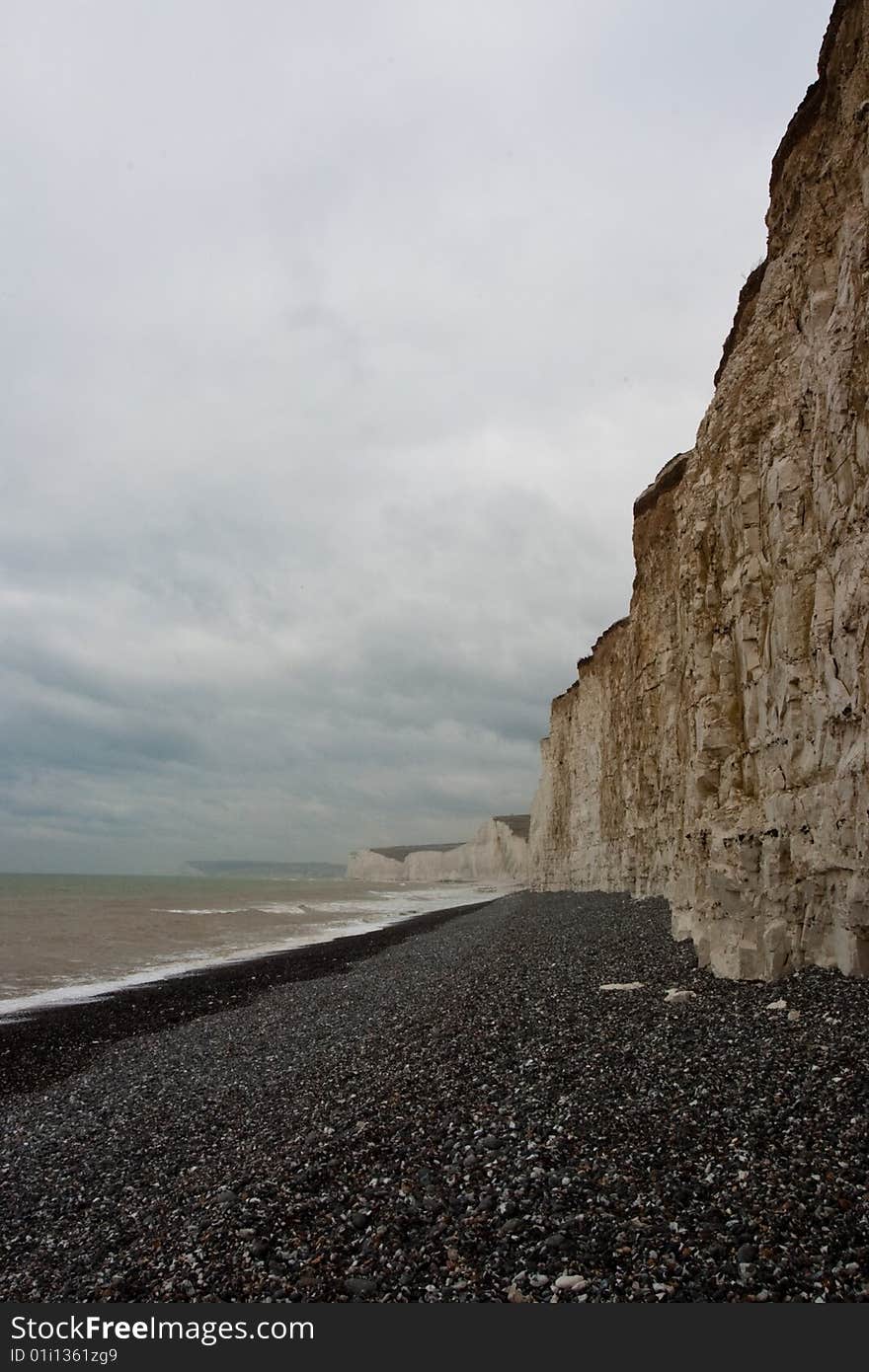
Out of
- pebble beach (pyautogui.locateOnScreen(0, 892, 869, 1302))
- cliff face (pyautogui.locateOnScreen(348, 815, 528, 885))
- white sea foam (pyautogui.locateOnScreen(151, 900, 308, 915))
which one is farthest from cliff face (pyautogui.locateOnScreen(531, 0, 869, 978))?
cliff face (pyautogui.locateOnScreen(348, 815, 528, 885))

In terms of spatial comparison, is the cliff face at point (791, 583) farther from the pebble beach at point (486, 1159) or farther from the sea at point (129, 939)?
the sea at point (129, 939)

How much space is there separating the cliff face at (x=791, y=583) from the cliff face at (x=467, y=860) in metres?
82.0

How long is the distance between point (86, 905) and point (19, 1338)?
57.6 metres

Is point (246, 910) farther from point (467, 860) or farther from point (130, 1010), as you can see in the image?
point (467, 860)

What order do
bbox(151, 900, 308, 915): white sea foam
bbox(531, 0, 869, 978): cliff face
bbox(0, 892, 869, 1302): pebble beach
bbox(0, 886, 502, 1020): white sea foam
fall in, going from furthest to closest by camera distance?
1. bbox(151, 900, 308, 915): white sea foam
2. bbox(0, 886, 502, 1020): white sea foam
3. bbox(531, 0, 869, 978): cliff face
4. bbox(0, 892, 869, 1302): pebble beach

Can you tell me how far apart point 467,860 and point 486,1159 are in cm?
13084

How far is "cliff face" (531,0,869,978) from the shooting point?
853cm

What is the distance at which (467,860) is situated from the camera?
13338 centimetres

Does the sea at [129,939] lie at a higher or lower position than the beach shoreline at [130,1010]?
lower

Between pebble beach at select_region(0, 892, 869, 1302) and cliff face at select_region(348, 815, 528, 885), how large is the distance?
8367cm

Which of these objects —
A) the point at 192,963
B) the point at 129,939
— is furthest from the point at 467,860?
the point at 192,963

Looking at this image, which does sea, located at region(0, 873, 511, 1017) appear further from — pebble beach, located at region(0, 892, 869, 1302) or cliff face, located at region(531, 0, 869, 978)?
cliff face, located at region(531, 0, 869, 978)

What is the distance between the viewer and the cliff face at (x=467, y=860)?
106750 mm

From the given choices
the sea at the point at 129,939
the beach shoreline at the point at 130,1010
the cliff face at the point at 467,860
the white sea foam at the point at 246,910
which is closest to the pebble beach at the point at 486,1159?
the beach shoreline at the point at 130,1010
